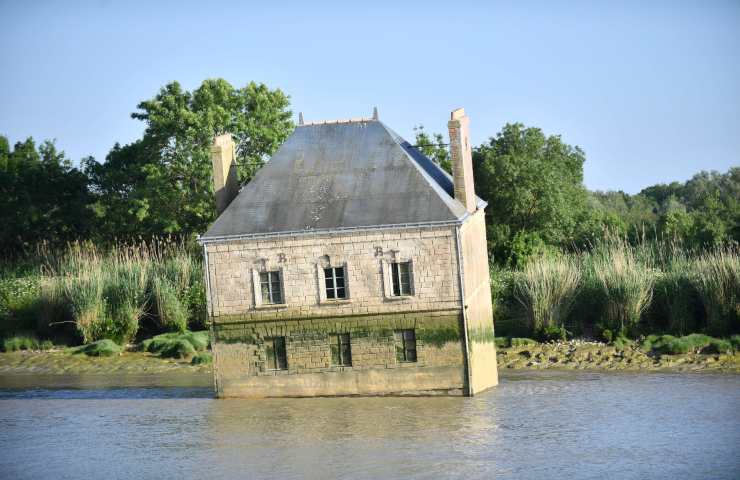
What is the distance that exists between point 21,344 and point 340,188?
1582 centimetres

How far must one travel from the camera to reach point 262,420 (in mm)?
31328

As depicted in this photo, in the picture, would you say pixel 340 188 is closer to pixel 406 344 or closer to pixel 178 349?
pixel 406 344

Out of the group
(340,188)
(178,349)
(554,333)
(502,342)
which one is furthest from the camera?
(178,349)

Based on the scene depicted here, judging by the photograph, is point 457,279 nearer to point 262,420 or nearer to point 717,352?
point 262,420

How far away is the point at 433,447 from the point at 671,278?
14572 millimetres

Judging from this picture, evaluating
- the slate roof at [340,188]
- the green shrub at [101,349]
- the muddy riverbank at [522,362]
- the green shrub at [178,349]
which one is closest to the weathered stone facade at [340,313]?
the slate roof at [340,188]

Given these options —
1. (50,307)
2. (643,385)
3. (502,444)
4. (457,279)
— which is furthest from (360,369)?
(50,307)

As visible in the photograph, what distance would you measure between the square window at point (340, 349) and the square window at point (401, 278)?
1.80 m

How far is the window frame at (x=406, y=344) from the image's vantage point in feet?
106

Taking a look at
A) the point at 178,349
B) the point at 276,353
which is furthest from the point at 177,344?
the point at 276,353

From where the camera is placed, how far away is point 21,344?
43.4 m

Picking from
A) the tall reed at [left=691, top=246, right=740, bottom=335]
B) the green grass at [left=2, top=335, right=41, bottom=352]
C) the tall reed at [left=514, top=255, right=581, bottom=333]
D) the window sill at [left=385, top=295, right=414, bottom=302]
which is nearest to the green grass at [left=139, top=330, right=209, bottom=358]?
the green grass at [left=2, top=335, right=41, bottom=352]

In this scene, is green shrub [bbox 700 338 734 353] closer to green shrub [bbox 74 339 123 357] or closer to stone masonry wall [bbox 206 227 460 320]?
stone masonry wall [bbox 206 227 460 320]

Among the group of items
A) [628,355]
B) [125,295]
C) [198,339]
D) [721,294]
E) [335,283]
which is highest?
[125,295]
